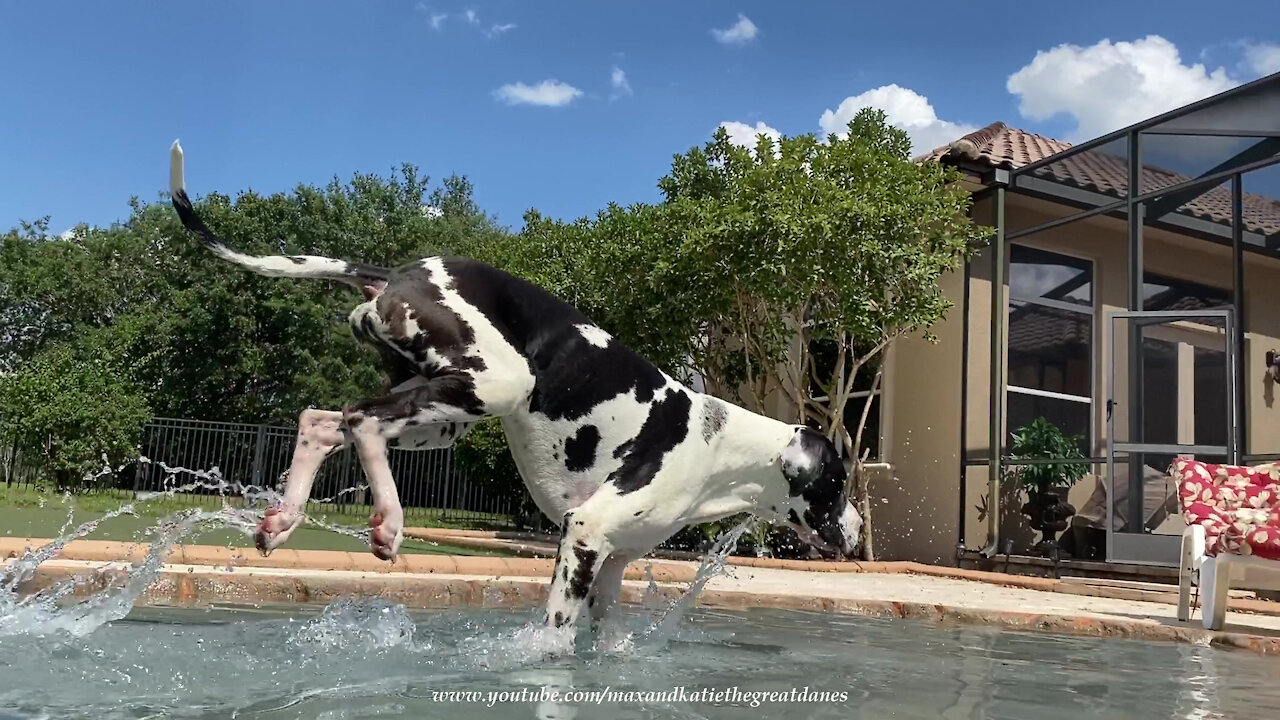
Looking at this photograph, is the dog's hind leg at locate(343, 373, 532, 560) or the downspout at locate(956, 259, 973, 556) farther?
the downspout at locate(956, 259, 973, 556)

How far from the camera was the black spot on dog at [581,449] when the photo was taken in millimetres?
3672

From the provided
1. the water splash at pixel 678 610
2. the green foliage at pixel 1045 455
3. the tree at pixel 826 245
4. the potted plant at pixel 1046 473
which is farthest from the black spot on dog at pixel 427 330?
the green foliage at pixel 1045 455

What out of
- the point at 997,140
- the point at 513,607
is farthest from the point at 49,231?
the point at 513,607

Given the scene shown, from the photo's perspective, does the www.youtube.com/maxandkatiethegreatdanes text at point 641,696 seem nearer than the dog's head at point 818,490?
Yes

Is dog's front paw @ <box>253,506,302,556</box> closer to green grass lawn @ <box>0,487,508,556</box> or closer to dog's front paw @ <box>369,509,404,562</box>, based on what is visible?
dog's front paw @ <box>369,509,404,562</box>

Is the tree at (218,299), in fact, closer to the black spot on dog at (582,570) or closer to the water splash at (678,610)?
the water splash at (678,610)

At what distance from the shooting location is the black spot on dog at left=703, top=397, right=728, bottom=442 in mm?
3934

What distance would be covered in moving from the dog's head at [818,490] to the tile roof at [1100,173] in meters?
8.65

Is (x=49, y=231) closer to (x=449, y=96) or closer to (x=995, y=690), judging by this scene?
(x=449, y=96)

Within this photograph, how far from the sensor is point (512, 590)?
5.80 metres

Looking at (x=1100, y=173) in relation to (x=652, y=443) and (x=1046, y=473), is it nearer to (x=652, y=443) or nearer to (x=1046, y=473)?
(x=1046, y=473)

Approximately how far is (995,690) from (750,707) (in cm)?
111

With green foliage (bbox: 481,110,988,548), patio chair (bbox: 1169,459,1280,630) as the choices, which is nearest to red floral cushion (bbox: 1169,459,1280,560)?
A: patio chair (bbox: 1169,459,1280,630)

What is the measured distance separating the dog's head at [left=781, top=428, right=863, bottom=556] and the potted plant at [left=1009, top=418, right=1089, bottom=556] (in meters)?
8.23
